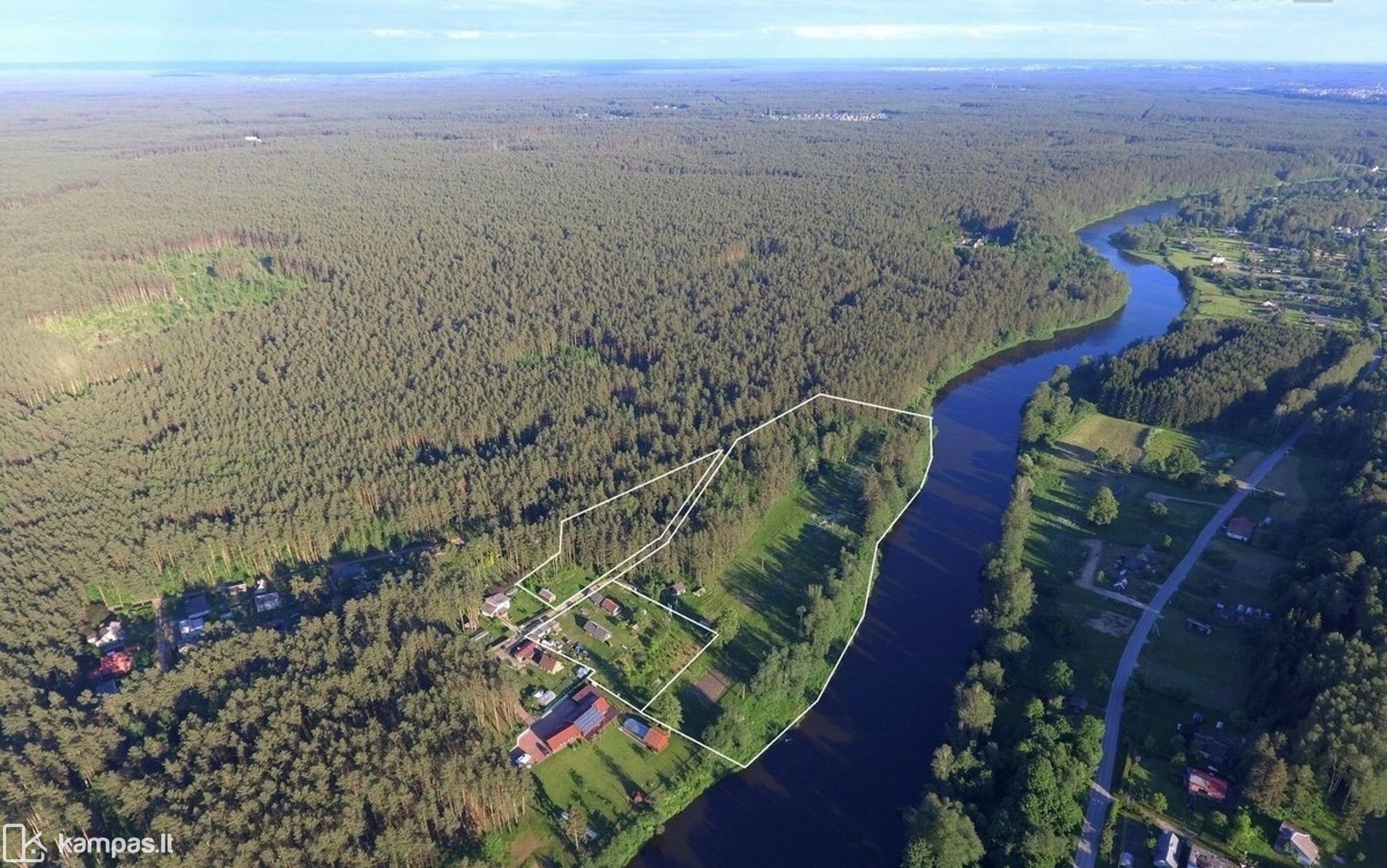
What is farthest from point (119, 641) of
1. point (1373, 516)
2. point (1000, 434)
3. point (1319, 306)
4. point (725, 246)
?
point (1319, 306)

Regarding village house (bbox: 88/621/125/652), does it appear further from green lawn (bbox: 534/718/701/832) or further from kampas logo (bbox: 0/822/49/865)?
green lawn (bbox: 534/718/701/832)

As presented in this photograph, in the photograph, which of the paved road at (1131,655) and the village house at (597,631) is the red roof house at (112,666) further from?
the paved road at (1131,655)

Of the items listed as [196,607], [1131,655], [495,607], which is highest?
[495,607]

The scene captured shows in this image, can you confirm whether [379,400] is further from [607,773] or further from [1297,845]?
[1297,845]

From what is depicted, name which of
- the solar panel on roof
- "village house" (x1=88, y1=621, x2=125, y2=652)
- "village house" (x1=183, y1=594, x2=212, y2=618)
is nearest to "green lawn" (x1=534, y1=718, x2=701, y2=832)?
the solar panel on roof

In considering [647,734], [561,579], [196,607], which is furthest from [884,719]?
[196,607]

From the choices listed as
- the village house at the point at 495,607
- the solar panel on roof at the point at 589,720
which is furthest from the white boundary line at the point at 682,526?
the village house at the point at 495,607
